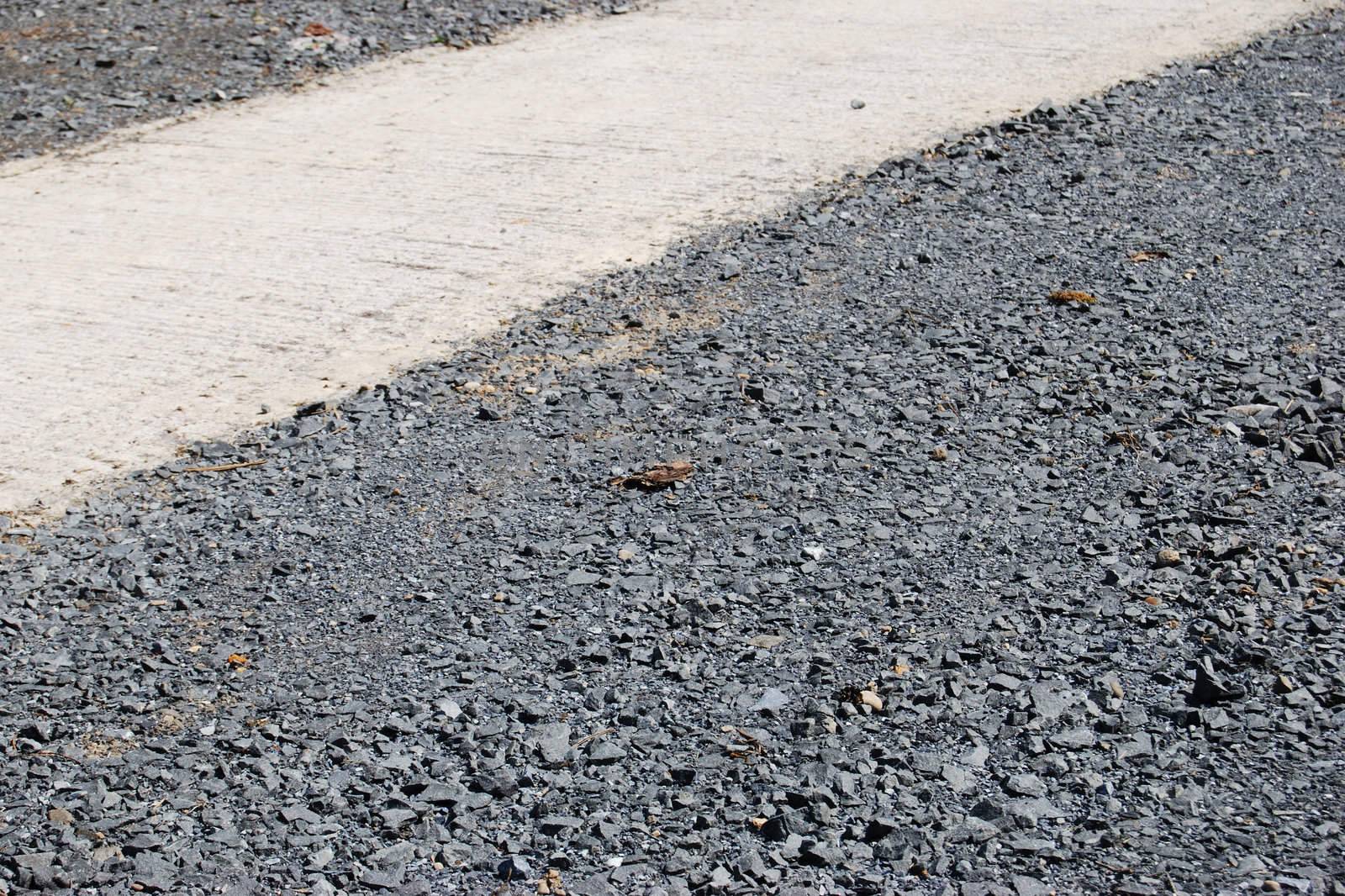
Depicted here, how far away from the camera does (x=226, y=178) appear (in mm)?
7090

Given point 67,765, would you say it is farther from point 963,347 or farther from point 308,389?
point 963,347

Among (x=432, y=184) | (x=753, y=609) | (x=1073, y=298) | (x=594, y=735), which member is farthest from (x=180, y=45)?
(x=594, y=735)

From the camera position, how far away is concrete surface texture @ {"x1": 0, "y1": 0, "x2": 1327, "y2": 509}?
16.6 feet

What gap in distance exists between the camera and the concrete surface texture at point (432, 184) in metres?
5.06

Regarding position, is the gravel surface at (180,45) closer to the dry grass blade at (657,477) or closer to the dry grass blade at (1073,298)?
the dry grass blade at (657,477)

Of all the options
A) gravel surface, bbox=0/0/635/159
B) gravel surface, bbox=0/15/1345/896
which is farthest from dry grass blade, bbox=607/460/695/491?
gravel surface, bbox=0/0/635/159

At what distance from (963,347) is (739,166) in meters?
2.46

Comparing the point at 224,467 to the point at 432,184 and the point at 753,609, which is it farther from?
the point at 432,184

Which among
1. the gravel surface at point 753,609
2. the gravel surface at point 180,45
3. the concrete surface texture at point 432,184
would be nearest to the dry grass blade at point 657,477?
the gravel surface at point 753,609

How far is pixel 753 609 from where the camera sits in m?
3.55

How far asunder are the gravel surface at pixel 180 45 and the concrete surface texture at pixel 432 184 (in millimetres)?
313

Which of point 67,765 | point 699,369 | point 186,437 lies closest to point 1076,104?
point 699,369

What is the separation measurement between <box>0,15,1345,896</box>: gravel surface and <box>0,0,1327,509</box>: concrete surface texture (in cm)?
44

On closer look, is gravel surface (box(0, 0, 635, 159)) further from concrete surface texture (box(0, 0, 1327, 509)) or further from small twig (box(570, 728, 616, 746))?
small twig (box(570, 728, 616, 746))
